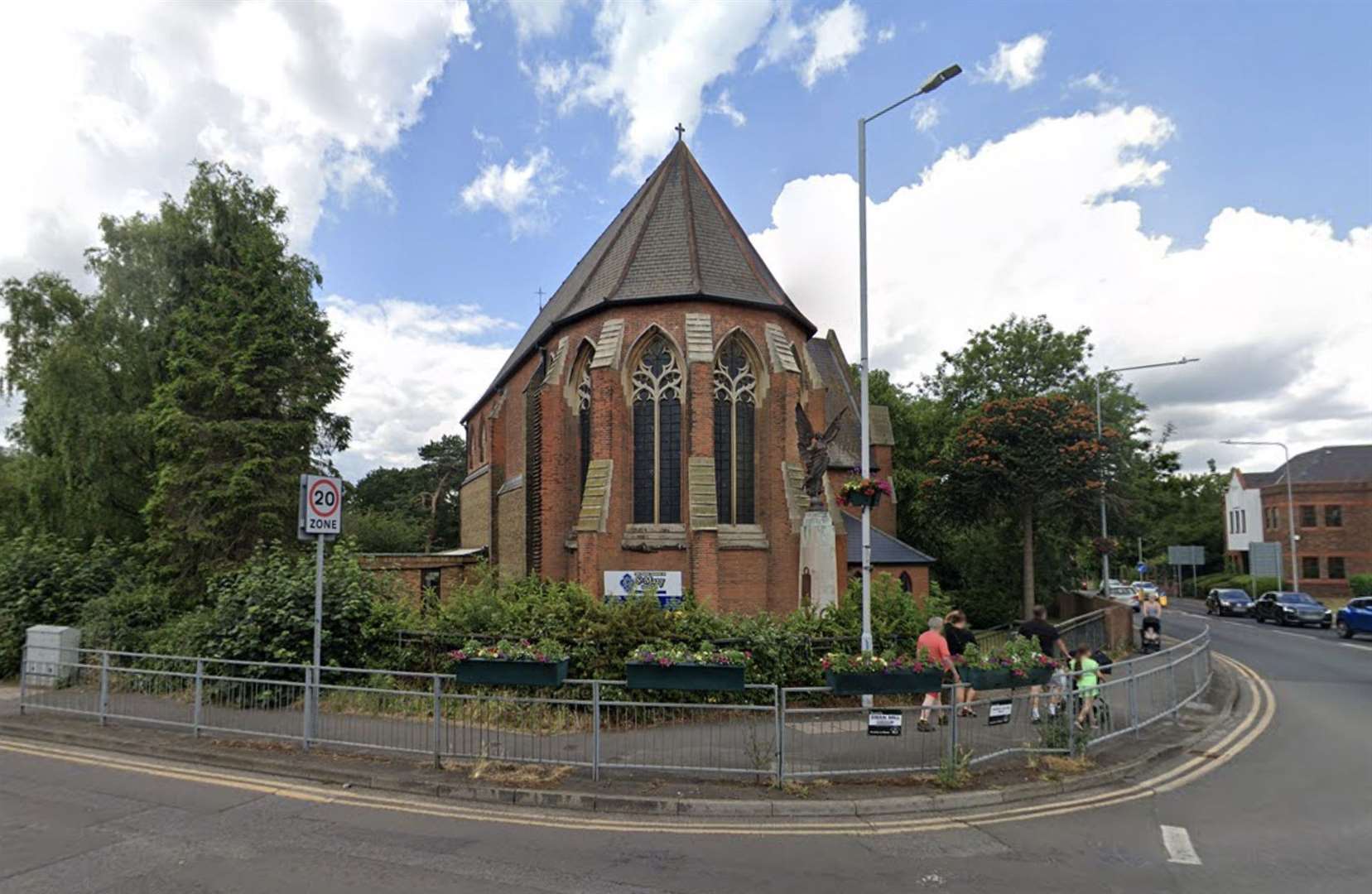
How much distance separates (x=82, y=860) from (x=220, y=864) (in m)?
1.16

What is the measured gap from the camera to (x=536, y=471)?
2197 centimetres

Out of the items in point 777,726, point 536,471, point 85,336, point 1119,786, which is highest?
point 85,336

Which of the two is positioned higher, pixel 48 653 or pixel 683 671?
pixel 683 671

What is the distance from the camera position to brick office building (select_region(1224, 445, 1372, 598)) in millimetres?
45406

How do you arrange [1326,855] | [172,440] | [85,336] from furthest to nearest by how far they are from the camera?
[85,336] < [172,440] < [1326,855]

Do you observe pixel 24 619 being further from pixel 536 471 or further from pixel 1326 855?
pixel 1326 855

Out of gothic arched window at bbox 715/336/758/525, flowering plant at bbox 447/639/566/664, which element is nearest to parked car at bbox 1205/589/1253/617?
gothic arched window at bbox 715/336/758/525

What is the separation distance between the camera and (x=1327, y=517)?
46656mm

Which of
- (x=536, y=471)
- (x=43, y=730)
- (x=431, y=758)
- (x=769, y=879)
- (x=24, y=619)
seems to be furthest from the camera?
(x=536, y=471)

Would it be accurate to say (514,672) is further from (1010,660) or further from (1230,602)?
(1230,602)

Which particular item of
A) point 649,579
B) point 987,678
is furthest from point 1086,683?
point 649,579

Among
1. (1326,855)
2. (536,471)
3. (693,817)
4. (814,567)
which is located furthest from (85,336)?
(1326,855)

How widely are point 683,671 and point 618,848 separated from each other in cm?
265

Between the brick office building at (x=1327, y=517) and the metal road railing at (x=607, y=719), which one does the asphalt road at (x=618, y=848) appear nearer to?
the metal road railing at (x=607, y=719)
